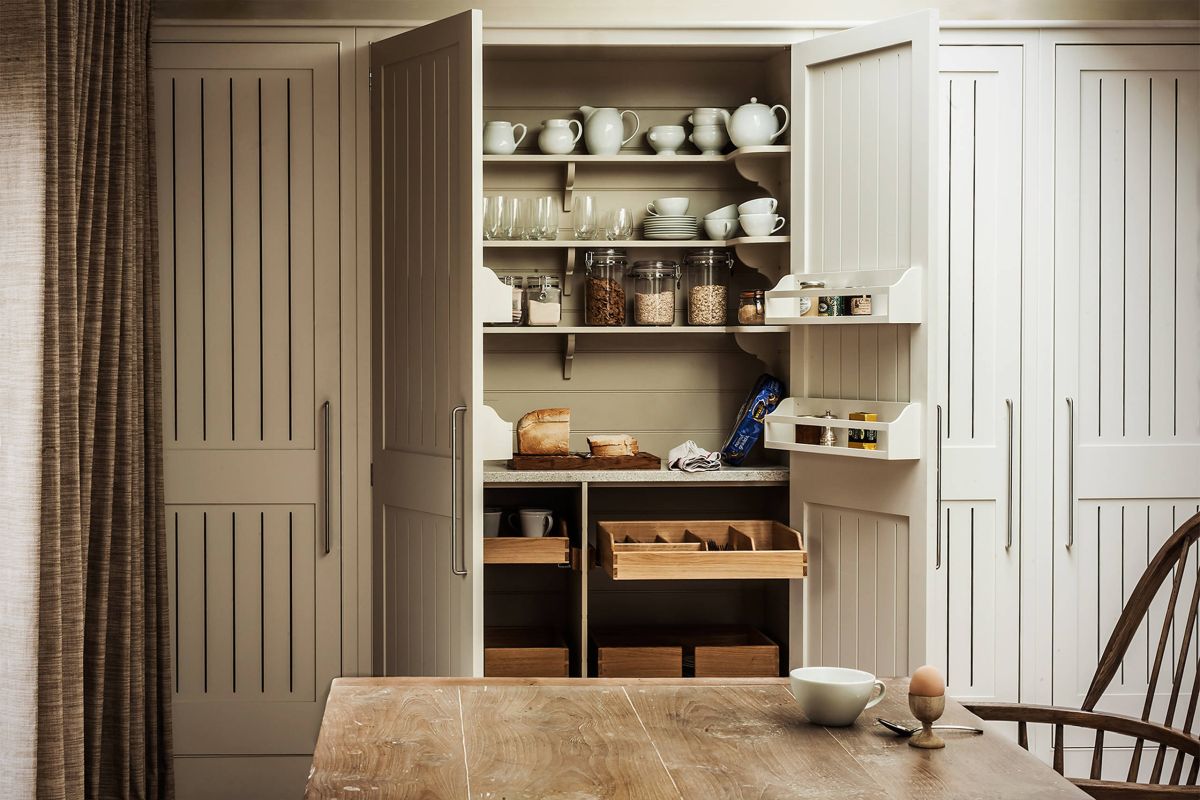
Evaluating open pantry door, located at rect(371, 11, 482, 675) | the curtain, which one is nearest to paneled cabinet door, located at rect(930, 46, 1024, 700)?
open pantry door, located at rect(371, 11, 482, 675)

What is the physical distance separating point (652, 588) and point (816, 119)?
1601 mm

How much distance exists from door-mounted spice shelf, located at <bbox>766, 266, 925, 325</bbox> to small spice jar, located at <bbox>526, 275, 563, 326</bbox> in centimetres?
66

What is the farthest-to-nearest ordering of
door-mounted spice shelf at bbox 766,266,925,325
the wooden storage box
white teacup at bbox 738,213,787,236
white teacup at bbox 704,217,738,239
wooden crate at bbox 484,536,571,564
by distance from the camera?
white teacup at bbox 704,217,738,239 → white teacup at bbox 738,213,787,236 → wooden crate at bbox 484,536,571,564 → the wooden storage box → door-mounted spice shelf at bbox 766,266,925,325

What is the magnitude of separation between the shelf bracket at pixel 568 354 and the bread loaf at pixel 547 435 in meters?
0.26

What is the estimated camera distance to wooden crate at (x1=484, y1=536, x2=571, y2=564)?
3143 millimetres

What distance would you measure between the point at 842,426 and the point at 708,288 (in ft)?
2.33

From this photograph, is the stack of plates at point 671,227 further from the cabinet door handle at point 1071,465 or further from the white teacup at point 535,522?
the cabinet door handle at point 1071,465

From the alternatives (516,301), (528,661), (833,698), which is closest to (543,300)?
(516,301)

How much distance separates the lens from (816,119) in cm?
309

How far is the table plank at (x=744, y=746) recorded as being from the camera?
133 centimetres

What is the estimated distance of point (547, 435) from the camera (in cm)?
327

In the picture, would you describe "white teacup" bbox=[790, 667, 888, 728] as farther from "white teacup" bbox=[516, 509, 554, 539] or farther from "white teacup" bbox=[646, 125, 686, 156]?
"white teacup" bbox=[646, 125, 686, 156]

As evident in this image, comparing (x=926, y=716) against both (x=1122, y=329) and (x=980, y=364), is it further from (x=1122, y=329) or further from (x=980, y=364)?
(x=1122, y=329)

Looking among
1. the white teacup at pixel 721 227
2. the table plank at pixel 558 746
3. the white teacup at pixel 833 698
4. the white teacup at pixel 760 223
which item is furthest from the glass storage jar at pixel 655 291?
the white teacup at pixel 833 698
